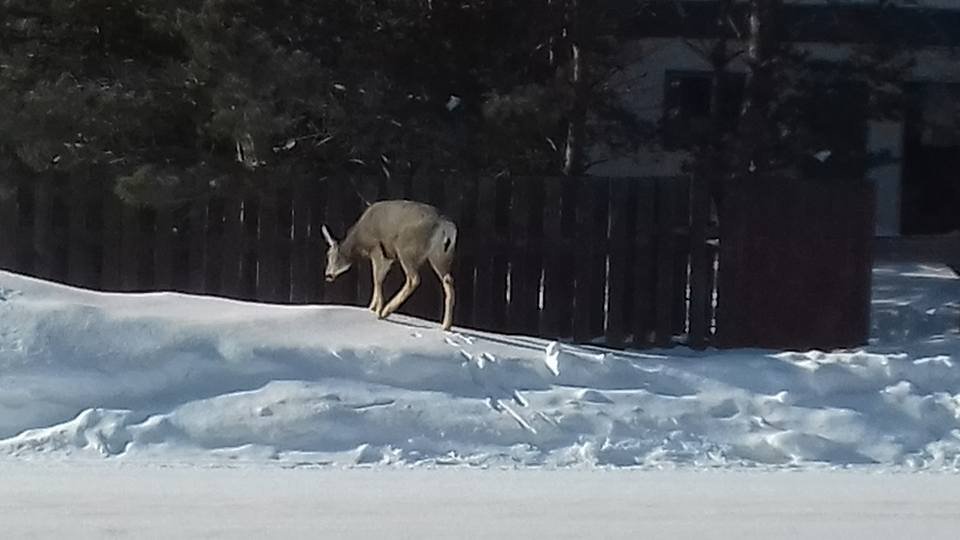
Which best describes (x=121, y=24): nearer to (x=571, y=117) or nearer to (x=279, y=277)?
(x=279, y=277)

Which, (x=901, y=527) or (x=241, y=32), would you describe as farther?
(x=241, y=32)

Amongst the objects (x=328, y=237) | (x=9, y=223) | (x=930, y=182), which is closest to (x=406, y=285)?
(x=328, y=237)

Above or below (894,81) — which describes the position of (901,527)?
below

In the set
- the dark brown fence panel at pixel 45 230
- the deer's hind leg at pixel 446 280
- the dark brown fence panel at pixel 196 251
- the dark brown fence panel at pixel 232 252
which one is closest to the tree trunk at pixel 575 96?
the deer's hind leg at pixel 446 280

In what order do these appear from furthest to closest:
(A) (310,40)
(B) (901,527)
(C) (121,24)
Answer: (C) (121,24)
(A) (310,40)
(B) (901,527)

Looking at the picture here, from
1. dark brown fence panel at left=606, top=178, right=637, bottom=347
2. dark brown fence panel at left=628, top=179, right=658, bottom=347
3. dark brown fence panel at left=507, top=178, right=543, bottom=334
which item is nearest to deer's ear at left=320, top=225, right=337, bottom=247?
dark brown fence panel at left=507, top=178, right=543, bottom=334

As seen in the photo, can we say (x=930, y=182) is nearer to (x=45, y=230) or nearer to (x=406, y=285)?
(x=406, y=285)

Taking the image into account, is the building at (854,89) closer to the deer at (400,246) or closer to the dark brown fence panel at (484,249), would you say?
the dark brown fence panel at (484,249)

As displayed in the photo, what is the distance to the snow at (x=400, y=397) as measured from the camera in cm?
959

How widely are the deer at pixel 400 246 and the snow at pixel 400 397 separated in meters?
0.34

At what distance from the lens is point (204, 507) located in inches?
313

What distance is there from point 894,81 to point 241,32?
725cm

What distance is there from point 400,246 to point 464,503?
169 inches

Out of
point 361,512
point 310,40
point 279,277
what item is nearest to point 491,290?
point 279,277
